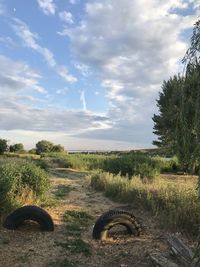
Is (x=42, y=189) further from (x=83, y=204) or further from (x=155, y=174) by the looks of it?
(x=155, y=174)

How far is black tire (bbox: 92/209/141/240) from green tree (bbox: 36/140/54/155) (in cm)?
3882

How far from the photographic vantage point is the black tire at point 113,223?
324 inches

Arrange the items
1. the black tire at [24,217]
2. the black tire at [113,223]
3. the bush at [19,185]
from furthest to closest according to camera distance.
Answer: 1. the bush at [19,185]
2. the black tire at [24,217]
3. the black tire at [113,223]

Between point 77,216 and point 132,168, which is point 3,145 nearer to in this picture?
point 132,168

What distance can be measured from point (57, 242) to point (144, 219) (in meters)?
2.69

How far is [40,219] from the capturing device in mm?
8547

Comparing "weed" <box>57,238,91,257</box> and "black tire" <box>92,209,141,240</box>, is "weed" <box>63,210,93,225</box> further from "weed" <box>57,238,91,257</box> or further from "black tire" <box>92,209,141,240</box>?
"weed" <box>57,238,91,257</box>

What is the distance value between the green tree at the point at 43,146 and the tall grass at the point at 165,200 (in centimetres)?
3308

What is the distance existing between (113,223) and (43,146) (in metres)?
39.9

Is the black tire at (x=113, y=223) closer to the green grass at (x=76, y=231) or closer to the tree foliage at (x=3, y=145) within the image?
the green grass at (x=76, y=231)

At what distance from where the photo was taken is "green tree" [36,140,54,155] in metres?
47.1

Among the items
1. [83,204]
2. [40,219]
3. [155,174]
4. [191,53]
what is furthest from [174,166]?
[191,53]

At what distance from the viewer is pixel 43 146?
4766 centimetres

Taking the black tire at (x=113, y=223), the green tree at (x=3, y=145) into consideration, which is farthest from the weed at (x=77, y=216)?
the green tree at (x=3, y=145)
